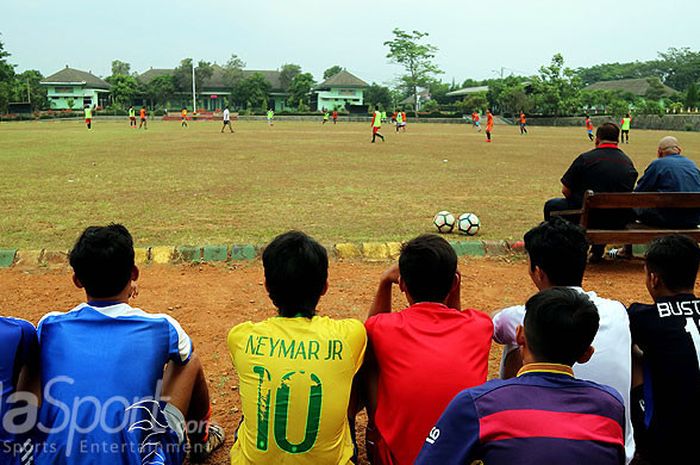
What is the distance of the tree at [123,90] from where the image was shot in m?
86.5

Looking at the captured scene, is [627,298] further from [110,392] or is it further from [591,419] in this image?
[110,392]

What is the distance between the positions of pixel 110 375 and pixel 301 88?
9307 centimetres

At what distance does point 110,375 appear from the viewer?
2.61 meters

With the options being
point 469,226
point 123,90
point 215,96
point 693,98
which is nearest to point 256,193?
point 469,226

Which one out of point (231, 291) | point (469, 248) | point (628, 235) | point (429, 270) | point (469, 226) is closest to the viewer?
point (429, 270)

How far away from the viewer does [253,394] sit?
268cm

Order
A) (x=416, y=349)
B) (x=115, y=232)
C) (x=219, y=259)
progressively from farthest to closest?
1. (x=219, y=259)
2. (x=115, y=232)
3. (x=416, y=349)

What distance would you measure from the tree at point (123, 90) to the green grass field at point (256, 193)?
229ft

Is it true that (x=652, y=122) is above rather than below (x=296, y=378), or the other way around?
above

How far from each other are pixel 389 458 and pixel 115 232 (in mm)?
1704

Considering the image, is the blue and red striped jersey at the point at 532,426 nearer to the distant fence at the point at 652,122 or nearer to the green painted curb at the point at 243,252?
the green painted curb at the point at 243,252

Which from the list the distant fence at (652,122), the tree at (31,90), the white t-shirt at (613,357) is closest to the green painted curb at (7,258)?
the white t-shirt at (613,357)

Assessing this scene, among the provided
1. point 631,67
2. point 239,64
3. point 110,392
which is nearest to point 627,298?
point 110,392

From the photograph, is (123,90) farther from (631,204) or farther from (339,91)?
(631,204)
